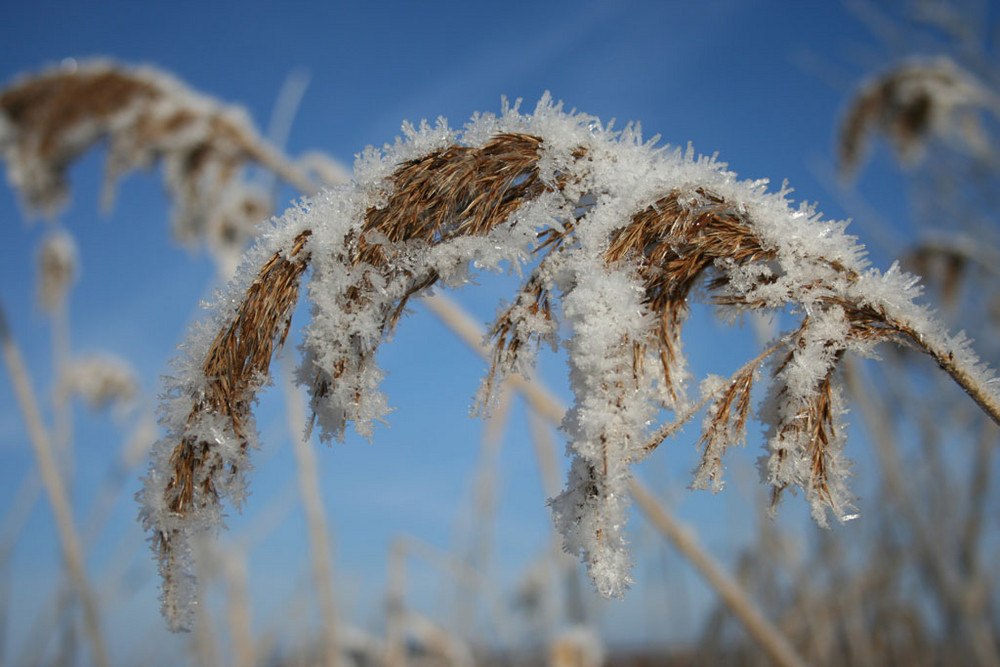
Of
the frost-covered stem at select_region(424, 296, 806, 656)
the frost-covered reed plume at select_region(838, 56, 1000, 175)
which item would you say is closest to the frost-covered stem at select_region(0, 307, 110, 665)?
the frost-covered stem at select_region(424, 296, 806, 656)

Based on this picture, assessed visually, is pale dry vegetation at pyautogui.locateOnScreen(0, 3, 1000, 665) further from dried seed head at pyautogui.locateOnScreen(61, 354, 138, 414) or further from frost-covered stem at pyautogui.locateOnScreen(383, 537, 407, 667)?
dried seed head at pyautogui.locateOnScreen(61, 354, 138, 414)

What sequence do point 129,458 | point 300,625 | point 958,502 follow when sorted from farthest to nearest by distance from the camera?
point 300,625 → point 129,458 → point 958,502

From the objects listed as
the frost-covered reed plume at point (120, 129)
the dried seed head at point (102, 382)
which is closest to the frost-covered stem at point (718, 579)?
the frost-covered reed plume at point (120, 129)

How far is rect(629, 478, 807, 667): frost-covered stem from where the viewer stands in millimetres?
2611

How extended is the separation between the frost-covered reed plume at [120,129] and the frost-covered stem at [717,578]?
3.49 metres

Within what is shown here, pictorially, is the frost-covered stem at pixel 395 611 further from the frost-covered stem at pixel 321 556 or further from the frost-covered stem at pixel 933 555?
the frost-covered stem at pixel 933 555

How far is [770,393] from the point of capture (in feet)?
3.81

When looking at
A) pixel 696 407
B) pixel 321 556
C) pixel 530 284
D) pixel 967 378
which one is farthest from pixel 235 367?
pixel 321 556

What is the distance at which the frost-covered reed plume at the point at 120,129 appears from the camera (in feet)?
16.2

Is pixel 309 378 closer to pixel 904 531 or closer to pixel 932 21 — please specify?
pixel 932 21

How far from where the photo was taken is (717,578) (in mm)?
2654

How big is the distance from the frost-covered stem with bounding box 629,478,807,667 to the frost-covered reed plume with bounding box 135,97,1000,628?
159 centimetres

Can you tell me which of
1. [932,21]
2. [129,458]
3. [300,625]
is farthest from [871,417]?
[129,458]

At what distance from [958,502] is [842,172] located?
337 centimetres
